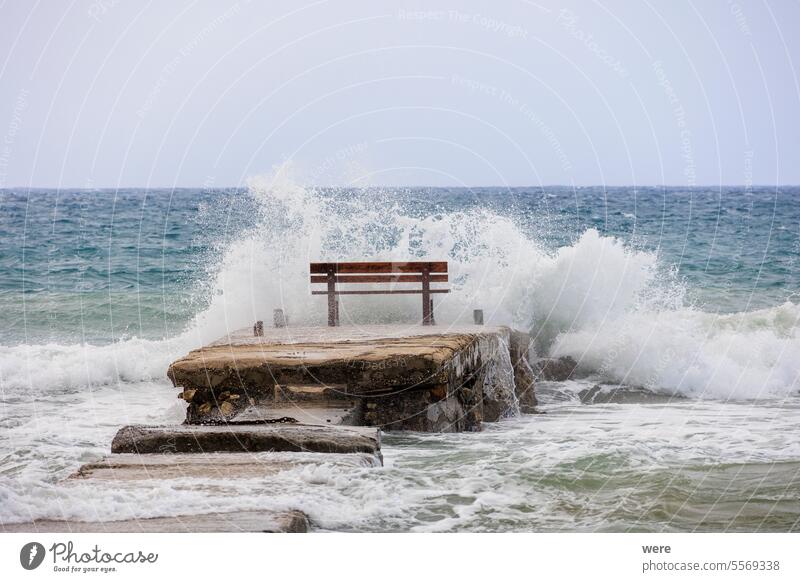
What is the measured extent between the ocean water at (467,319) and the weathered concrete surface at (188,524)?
0.11m

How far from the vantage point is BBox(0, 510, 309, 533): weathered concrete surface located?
17.5 ft

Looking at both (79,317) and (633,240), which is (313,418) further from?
(633,240)

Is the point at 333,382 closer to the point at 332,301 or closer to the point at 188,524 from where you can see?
the point at 332,301

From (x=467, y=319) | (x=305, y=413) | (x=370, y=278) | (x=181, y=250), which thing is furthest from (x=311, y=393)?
(x=181, y=250)

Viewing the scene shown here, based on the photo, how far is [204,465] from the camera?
21.5ft

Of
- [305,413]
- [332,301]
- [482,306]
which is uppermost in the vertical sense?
[332,301]

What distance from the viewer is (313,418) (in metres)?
7.96

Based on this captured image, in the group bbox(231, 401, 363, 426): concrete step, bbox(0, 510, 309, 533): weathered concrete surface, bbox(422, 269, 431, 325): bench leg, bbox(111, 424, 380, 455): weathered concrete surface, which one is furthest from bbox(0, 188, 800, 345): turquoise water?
bbox(0, 510, 309, 533): weathered concrete surface

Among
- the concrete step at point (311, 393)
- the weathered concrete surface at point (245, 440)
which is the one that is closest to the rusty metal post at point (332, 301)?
the concrete step at point (311, 393)

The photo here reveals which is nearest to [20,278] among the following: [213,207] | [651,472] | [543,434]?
[213,207]

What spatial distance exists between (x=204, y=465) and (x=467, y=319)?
22.8 ft

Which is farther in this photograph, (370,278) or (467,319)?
(467,319)

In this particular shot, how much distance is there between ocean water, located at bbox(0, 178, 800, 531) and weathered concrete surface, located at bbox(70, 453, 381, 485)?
0.15 m

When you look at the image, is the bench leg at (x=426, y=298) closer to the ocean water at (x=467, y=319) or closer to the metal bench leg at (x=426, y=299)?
the metal bench leg at (x=426, y=299)
